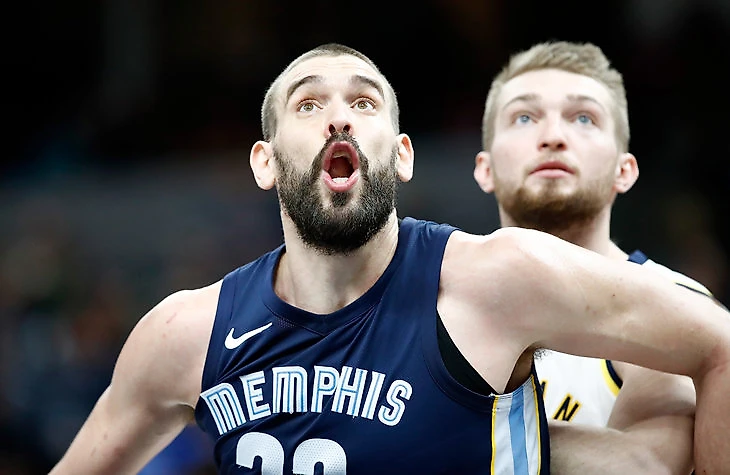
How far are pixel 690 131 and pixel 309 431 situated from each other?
19.5 ft

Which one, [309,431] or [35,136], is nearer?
[309,431]

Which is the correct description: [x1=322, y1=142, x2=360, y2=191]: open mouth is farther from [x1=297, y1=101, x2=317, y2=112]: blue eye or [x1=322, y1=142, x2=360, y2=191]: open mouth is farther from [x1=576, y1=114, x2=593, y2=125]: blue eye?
[x1=576, y1=114, x2=593, y2=125]: blue eye

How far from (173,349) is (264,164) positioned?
0.66m

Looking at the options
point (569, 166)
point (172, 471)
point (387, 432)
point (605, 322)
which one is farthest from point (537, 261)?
point (172, 471)

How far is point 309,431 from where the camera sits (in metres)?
3.01

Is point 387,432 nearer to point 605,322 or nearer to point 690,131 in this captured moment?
point 605,322

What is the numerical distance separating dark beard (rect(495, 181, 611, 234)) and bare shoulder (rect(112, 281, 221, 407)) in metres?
1.28

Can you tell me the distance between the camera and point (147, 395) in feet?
11.0

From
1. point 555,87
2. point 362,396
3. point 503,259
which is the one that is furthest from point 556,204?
point 362,396

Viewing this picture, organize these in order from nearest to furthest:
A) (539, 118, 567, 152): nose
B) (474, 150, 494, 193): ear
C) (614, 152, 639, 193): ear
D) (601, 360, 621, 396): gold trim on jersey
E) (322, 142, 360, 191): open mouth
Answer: (322, 142, 360, 191): open mouth, (601, 360, 621, 396): gold trim on jersey, (539, 118, 567, 152): nose, (614, 152, 639, 193): ear, (474, 150, 494, 193): ear

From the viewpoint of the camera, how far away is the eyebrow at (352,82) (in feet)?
10.7

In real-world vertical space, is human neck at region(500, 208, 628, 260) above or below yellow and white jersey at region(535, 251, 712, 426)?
above

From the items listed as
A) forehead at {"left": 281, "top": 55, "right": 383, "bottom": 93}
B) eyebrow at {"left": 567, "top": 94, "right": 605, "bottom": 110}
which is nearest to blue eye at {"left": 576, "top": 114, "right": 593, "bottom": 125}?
eyebrow at {"left": 567, "top": 94, "right": 605, "bottom": 110}

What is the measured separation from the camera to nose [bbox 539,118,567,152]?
12.9 feet
